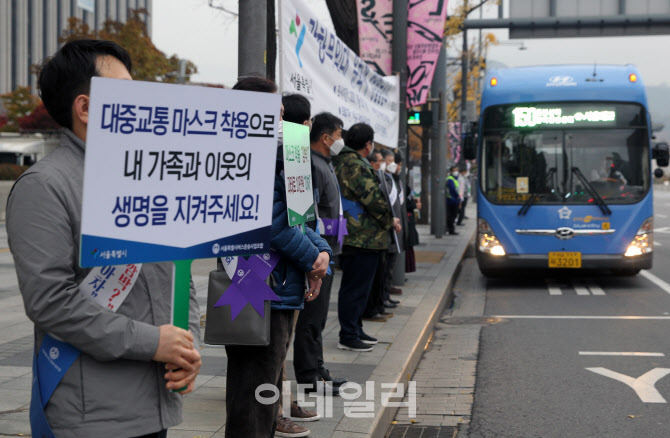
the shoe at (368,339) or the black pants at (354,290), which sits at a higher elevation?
the black pants at (354,290)

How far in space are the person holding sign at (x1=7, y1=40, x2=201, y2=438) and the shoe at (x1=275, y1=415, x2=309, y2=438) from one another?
90.6 inches

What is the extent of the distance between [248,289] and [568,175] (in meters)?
9.77

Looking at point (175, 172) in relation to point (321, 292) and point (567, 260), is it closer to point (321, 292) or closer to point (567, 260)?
point (321, 292)

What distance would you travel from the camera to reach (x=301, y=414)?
505cm

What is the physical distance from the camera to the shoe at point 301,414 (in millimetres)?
5047

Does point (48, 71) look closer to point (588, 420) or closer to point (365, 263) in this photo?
point (588, 420)

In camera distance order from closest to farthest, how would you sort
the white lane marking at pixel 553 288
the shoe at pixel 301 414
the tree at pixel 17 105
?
the shoe at pixel 301 414, the white lane marking at pixel 553 288, the tree at pixel 17 105

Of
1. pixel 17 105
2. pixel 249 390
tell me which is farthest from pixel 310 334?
pixel 17 105

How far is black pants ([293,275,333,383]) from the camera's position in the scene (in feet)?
17.7

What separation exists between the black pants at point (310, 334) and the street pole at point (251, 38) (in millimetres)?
1458

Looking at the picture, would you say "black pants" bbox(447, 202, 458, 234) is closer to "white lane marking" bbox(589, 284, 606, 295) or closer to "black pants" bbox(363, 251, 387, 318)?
"white lane marking" bbox(589, 284, 606, 295)

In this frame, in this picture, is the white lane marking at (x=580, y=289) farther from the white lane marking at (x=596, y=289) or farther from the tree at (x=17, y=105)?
the tree at (x=17, y=105)

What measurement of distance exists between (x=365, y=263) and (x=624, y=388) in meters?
2.33

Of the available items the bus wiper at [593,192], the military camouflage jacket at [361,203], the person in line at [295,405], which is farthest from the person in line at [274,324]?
the bus wiper at [593,192]
